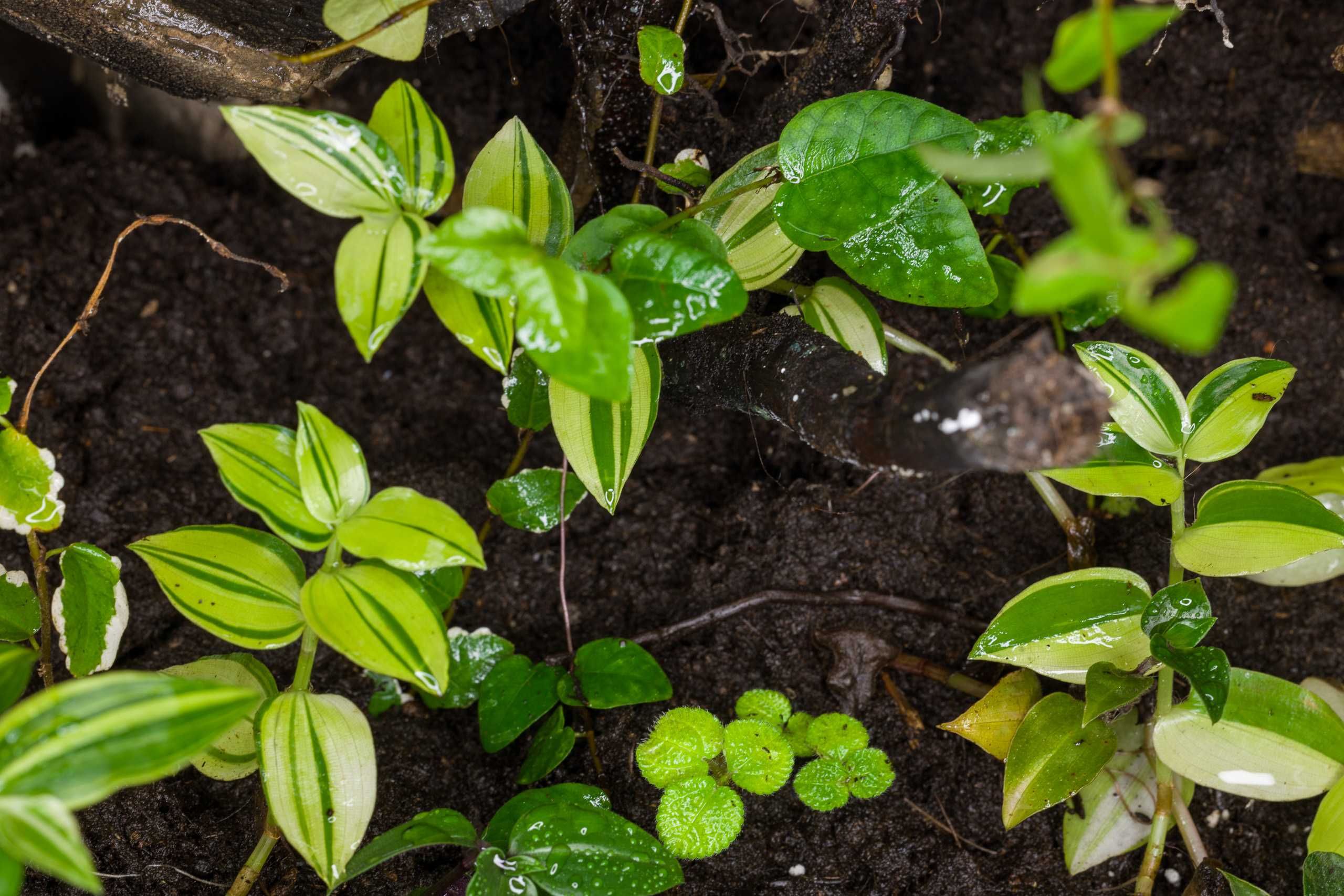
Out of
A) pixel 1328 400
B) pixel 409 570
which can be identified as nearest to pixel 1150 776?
pixel 1328 400

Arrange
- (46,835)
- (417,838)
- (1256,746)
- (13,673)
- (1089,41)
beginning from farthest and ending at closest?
(1256,746), (417,838), (13,673), (46,835), (1089,41)

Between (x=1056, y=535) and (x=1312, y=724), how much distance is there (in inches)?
15.9

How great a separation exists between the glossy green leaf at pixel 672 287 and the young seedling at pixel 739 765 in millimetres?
573

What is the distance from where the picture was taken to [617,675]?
1176 mm

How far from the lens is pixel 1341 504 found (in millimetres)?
1309

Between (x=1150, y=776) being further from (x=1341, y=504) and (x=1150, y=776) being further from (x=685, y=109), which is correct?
(x=685, y=109)

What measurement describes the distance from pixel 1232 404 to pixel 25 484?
142 cm

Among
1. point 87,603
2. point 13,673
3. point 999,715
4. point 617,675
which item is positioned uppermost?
point 13,673

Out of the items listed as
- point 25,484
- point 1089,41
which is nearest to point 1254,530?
point 1089,41

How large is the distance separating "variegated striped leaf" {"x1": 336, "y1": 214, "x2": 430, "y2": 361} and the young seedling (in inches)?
25.6

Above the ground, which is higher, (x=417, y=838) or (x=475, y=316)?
(x=475, y=316)

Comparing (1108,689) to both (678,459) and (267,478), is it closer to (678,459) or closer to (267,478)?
(678,459)

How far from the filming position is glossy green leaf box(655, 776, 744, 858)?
1.09 metres

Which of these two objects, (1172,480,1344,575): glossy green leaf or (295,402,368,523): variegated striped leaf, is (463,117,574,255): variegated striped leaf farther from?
(1172,480,1344,575): glossy green leaf
